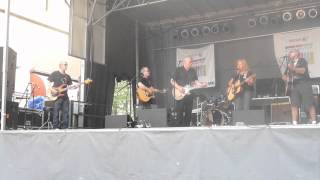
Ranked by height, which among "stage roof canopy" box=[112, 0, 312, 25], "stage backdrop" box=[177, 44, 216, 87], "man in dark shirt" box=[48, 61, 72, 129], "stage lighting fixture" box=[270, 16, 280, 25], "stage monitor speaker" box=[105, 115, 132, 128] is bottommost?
"stage monitor speaker" box=[105, 115, 132, 128]

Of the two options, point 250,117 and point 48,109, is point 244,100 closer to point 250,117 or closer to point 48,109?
point 250,117

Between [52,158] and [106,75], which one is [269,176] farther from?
[106,75]

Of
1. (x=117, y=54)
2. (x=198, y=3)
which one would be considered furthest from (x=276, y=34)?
(x=117, y=54)

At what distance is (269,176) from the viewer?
4.39m

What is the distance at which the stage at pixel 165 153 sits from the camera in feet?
14.3

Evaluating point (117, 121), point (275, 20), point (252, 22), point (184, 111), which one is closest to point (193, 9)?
point (252, 22)

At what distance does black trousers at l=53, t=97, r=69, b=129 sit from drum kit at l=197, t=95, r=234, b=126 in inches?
117

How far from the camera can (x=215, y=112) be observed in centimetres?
1029

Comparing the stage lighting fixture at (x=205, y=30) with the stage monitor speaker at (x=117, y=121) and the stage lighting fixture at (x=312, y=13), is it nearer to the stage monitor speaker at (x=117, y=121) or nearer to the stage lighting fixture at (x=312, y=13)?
the stage lighting fixture at (x=312, y=13)

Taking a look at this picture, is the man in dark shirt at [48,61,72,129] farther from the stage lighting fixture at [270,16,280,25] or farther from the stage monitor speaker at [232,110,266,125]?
the stage lighting fixture at [270,16,280,25]

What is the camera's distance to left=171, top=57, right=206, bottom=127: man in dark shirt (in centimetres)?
985

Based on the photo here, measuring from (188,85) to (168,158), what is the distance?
16.9 feet

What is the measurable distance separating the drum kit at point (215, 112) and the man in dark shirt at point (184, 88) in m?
0.38

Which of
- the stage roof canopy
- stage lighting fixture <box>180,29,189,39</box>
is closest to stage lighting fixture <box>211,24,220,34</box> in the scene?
the stage roof canopy
